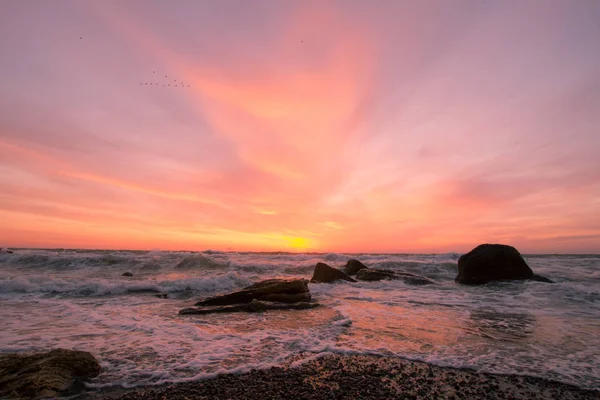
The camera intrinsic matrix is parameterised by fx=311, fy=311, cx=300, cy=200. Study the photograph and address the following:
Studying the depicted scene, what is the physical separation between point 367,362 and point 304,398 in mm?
2287

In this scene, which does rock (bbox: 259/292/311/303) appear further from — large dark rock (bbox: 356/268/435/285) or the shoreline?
large dark rock (bbox: 356/268/435/285)

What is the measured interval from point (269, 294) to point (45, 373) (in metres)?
9.85

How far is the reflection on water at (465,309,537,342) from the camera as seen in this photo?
9.34 m

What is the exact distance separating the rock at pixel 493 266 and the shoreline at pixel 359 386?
17964mm

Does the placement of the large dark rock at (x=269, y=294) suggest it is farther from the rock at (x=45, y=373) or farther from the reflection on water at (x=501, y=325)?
the rock at (x=45, y=373)

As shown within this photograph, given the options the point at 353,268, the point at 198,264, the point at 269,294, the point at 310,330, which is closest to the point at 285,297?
the point at 269,294

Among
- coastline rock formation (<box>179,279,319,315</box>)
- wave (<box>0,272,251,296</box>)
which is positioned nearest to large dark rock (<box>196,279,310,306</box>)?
coastline rock formation (<box>179,279,319,315</box>)

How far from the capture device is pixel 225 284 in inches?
840

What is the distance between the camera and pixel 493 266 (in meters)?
22.1

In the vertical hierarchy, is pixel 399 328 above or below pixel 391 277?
below

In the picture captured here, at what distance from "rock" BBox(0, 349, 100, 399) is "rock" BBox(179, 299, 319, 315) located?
6.15 m

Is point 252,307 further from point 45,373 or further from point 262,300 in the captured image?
point 45,373

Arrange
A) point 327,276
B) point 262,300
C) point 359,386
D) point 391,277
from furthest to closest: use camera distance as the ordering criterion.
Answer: point 391,277
point 327,276
point 262,300
point 359,386

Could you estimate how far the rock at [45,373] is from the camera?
535cm
